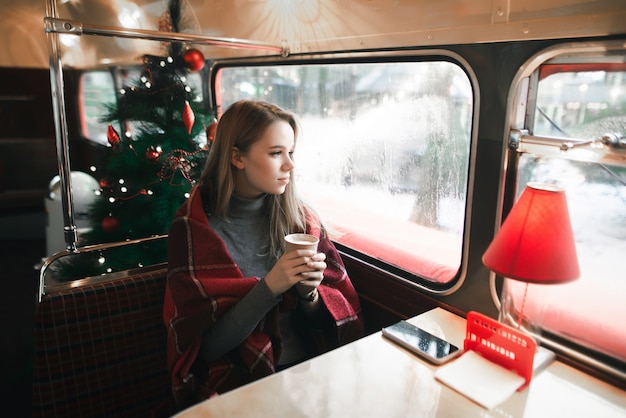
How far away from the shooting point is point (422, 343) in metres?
1.46

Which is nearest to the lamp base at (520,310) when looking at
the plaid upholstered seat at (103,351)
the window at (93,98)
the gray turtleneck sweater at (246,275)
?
the gray turtleneck sweater at (246,275)

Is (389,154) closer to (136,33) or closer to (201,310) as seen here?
(201,310)

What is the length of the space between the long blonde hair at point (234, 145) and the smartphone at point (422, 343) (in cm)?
58

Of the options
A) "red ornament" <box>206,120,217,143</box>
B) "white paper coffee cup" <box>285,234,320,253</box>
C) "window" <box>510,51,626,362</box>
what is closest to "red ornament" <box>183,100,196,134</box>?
"red ornament" <box>206,120,217,143</box>

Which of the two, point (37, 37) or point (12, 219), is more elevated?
point (37, 37)

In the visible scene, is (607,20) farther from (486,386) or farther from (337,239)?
(337,239)

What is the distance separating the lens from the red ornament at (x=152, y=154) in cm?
242

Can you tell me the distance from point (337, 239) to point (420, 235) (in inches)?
20.9

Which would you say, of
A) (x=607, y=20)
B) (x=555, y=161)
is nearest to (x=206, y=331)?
(x=555, y=161)

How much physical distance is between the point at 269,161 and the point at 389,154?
2.26 feet

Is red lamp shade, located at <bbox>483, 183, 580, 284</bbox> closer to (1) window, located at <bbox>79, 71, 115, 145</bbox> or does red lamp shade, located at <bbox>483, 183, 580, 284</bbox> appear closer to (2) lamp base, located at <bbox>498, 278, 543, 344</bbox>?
(2) lamp base, located at <bbox>498, 278, 543, 344</bbox>

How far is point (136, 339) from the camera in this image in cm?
181

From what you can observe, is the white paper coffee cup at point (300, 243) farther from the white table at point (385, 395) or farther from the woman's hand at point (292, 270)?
the white table at point (385, 395)

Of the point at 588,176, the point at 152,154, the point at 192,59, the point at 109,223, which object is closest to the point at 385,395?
the point at 588,176
